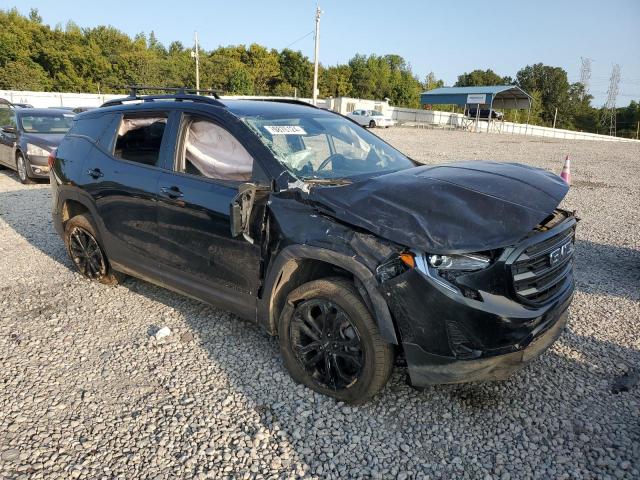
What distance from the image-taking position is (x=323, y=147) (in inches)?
145

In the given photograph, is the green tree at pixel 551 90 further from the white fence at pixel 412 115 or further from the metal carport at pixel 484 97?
the metal carport at pixel 484 97

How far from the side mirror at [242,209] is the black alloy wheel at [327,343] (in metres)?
0.63

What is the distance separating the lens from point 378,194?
2.77 meters

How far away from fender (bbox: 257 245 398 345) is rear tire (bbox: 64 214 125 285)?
2260 millimetres

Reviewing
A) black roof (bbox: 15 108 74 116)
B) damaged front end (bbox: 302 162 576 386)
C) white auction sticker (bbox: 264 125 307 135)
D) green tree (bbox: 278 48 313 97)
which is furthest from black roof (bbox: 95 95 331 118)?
green tree (bbox: 278 48 313 97)

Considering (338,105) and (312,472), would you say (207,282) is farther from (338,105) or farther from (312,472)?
(338,105)

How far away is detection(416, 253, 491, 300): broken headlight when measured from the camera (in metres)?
2.44

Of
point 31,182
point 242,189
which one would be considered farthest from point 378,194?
point 31,182

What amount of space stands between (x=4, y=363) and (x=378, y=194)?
295 cm

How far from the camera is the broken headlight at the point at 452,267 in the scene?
244 cm

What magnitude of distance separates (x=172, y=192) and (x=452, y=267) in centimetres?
224

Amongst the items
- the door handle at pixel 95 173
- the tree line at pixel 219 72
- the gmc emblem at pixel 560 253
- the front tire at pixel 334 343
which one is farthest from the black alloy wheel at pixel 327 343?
the tree line at pixel 219 72

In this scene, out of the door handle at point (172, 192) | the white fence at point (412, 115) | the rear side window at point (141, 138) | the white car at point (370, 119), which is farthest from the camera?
the white car at point (370, 119)

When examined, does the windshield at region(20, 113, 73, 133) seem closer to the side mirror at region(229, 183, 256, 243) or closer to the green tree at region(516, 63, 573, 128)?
the side mirror at region(229, 183, 256, 243)
